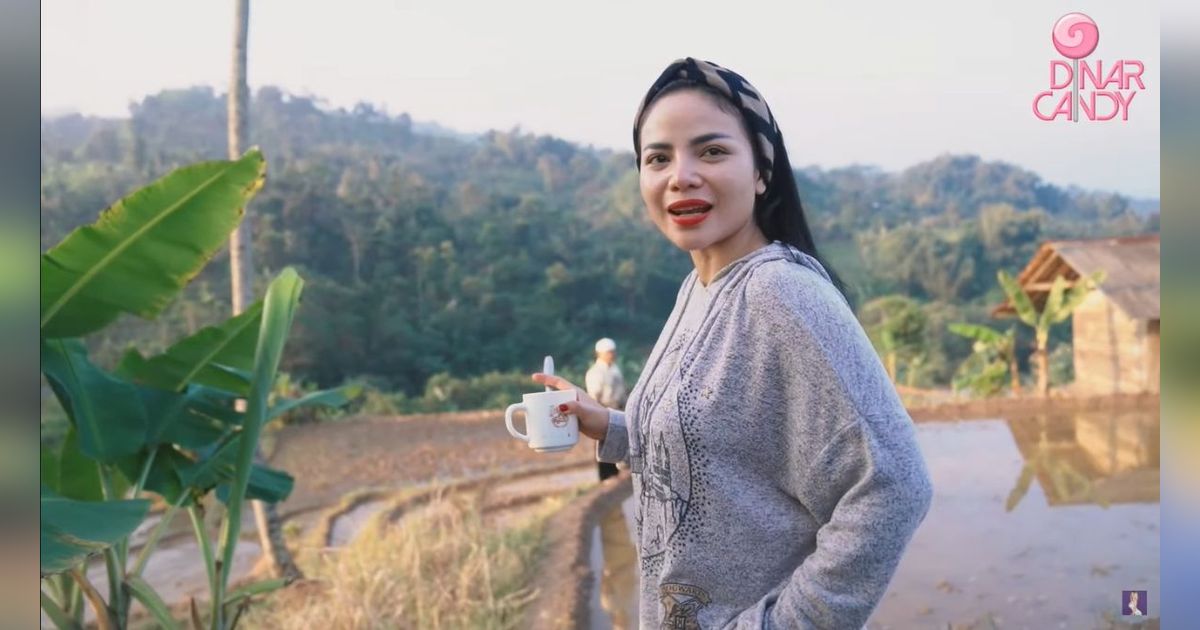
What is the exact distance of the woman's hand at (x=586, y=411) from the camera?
42.1 inches

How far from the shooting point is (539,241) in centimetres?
1494

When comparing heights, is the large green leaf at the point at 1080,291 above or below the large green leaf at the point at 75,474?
above

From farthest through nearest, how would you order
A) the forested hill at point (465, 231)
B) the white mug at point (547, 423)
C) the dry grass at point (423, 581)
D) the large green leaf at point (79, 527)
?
the forested hill at point (465, 231) → the dry grass at point (423, 581) → the large green leaf at point (79, 527) → the white mug at point (547, 423)

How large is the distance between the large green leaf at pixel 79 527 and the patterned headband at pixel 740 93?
1.42 metres

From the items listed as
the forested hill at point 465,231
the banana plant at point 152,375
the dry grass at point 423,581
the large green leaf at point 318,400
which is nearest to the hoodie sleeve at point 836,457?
the banana plant at point 152,375

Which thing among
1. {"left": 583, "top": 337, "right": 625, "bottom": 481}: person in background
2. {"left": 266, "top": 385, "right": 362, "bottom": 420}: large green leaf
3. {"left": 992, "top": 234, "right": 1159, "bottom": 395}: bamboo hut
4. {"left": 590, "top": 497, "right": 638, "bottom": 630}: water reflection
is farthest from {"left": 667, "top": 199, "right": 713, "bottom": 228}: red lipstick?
{"left": 992, "top": 234, "right": 1159, "bottom": 395}: bamboo hut

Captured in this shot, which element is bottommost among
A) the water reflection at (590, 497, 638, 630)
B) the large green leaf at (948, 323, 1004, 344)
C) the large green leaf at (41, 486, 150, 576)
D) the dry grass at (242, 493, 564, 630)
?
the water reflection at (590, 497, 638, 630)

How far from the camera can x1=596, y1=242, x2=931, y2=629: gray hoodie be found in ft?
2.60

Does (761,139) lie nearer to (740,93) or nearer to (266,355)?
(740,93)

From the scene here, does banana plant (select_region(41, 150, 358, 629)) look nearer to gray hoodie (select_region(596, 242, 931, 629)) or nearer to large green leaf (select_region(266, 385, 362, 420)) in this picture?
large green leaf (select_region(266, 385, 362, 420))

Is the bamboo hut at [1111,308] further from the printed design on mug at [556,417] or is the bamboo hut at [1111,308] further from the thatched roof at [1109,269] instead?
the printed design on mug at [556,417]

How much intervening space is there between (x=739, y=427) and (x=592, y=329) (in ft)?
44.2

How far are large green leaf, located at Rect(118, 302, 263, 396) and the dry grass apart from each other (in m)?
1.16

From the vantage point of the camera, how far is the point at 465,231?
47.5ft
